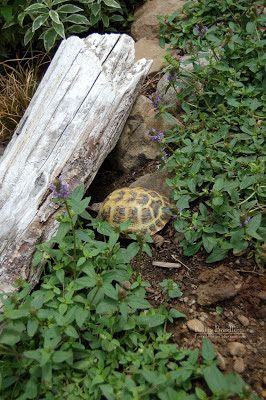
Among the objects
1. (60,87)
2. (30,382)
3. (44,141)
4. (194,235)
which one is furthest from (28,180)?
(30,382)

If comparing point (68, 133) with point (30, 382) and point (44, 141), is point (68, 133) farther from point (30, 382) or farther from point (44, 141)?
point (30, 382)

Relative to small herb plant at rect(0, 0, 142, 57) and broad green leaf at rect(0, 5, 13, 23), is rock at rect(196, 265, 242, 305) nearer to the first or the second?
small herb plant at rect(0, 0, 142, 57)

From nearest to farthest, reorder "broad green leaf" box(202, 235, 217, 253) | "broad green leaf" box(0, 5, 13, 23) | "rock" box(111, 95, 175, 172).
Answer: "broad green leaf" box(202, 235, 217, 253) → "rock" box(111, 95, 175, 172) → "broad green leaf" box(0, 5, 13, 23)

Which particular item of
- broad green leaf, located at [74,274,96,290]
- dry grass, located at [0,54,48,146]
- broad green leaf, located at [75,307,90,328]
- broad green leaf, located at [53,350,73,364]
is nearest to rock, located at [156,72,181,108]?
dry grass, located at [0,54,48,146]

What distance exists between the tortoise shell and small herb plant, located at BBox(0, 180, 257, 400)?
550 millimetres

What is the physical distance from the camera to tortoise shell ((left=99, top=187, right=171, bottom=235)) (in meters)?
3.50

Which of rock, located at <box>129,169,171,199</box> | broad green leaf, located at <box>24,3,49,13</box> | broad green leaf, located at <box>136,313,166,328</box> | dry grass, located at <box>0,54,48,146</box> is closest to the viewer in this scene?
broad green leaf, located at <box>136,313,166,328</box>

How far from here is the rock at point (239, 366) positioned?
8.63 feet

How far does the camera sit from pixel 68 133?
360cm

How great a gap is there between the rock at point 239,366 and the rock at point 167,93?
6.89 feet

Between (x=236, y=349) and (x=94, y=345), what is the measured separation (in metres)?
0.75

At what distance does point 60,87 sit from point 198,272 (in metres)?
1.72

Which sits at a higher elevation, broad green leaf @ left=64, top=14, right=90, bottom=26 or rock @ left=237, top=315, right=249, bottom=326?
broad green leaf @ left=64, top=14, right=90, bottom=26

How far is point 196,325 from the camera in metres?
2.88
